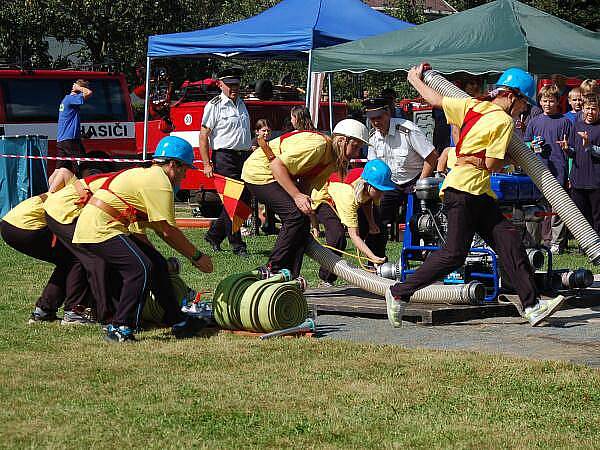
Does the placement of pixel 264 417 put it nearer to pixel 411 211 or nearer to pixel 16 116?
pixel 411 211

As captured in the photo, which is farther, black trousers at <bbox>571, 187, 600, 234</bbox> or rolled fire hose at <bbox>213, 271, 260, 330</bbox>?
black trousers at <bbox>571, 187, 600, 234</bbox>

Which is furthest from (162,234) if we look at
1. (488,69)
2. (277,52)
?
(277,52)

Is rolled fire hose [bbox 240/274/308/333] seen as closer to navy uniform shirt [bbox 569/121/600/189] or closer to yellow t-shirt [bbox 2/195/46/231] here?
yellow t-shirt [bbox 2/195/46/231]

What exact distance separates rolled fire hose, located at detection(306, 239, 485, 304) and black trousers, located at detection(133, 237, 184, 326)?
1677mm

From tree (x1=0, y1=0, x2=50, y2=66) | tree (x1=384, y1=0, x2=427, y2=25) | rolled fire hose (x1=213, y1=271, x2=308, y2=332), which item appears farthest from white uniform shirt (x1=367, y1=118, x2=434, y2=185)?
tree (x1=0, y1=0, x2=50, y2=66)

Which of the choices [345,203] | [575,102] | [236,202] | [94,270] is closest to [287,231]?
[236,202]

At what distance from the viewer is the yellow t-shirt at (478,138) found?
787cm

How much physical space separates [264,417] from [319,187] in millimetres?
Answer: 3928

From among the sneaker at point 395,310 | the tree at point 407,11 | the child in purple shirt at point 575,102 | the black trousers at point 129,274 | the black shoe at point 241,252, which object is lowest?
the black shoe at point 241,252

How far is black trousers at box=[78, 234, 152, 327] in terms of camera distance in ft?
25.2

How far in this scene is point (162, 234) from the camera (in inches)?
305

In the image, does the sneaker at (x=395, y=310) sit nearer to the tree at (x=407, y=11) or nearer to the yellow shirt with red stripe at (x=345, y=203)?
the yellow shirt with red stripe at (x=345, y=203)

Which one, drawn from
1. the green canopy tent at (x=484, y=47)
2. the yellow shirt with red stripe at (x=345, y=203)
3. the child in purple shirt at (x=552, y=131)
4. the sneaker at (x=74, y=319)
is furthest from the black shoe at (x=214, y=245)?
the sneaker at (x=74, y=319)

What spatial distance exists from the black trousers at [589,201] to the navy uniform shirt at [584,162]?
0.07 meters
